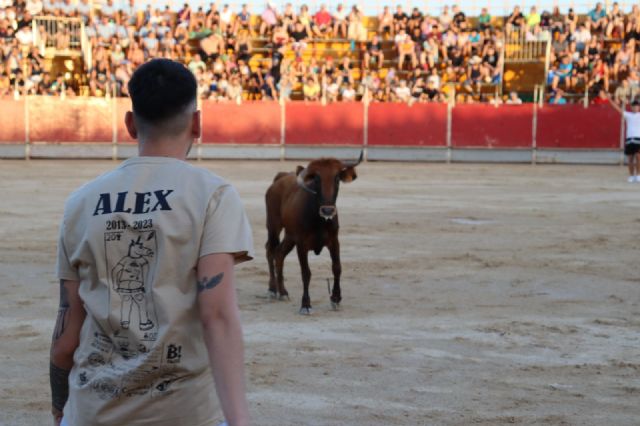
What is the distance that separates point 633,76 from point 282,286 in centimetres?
1928

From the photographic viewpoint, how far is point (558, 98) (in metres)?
24.8

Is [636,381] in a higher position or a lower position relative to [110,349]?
lower

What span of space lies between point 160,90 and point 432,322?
14.9ft

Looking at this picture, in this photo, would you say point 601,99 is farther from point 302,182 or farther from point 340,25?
point 302,182

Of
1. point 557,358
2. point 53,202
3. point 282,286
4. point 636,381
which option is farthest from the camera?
point 53,202

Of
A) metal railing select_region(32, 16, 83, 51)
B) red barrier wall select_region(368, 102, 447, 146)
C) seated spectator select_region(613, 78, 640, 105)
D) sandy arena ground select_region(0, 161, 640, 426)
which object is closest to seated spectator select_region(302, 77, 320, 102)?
red barrier wall select_region(368, 102, 447, 146)

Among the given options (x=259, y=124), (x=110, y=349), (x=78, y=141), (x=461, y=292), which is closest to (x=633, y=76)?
(x=259, y=124)

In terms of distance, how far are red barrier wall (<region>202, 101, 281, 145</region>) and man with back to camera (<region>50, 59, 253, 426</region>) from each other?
23051 mm

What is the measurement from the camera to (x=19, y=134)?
24.4 metres

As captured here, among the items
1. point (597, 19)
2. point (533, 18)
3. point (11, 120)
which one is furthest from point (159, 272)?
point (533, 18)

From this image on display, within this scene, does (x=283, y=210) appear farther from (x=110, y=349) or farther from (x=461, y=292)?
(x=110, y=349)

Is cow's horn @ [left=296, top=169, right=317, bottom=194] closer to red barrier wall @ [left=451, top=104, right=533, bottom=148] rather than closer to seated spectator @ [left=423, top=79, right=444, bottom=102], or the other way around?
red barrier wall @ [left=451, top=104, right=533, bottom=148]

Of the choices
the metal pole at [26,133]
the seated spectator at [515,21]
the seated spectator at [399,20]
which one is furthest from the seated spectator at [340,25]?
the metal pole at [26,133]

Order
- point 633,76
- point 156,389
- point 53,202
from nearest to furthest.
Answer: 1. point 156,389
2. point 53,202
3. point 633,76
